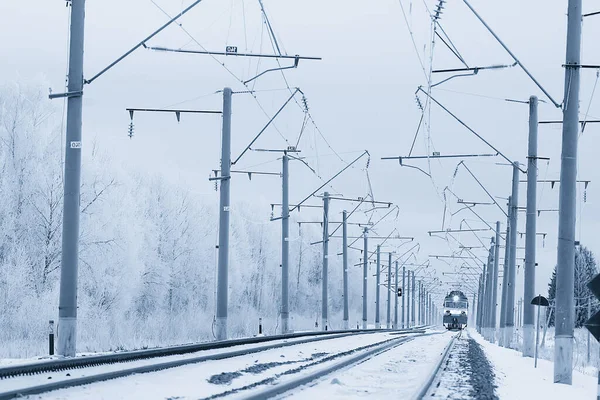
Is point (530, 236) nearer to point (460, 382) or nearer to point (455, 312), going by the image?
point (460, 382)

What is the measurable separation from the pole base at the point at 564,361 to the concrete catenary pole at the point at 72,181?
10.5 metres

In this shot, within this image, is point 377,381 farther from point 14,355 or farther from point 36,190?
point 36,190

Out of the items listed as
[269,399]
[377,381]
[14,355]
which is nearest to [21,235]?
[14,355]

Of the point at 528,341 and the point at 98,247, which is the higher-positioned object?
the point at 98,247

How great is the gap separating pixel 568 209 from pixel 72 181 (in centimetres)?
1114

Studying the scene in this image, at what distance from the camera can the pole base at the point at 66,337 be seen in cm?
2203

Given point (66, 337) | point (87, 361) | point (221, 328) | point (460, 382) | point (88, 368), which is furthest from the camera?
point (221, 328)

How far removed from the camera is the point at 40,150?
1951 inches

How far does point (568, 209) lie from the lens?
20797 millimetres

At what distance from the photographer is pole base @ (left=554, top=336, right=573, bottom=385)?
20734 millimetres

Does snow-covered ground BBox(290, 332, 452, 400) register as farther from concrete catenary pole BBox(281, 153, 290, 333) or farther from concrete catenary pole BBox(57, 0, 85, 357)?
concrete catenary pole BBox(281, 153, 290, 333)

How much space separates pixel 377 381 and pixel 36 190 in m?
35.0

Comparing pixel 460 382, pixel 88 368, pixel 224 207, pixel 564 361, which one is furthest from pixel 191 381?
pixel 224 207

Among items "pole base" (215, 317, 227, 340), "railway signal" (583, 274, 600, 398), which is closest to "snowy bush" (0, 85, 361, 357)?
"pole base" (215, 317, 227, 340)
